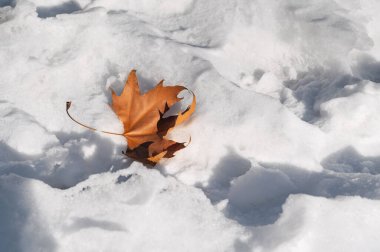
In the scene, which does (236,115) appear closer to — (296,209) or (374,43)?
(296,209)

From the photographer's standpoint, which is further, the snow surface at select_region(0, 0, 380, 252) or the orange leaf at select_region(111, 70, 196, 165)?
the orange leaf at select_region(111, 70, 196, 165)

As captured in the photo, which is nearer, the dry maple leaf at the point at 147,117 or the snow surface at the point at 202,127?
the snow surface at the point at 202,127

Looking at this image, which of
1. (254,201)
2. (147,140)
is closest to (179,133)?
(147,140)

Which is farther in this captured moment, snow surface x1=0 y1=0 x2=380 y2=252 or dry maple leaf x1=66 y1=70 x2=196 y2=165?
dry maple leaf x1=66 y1=70 x2=196 y2=165

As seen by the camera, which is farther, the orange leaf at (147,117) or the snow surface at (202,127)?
the orange leaf at (147,117)
